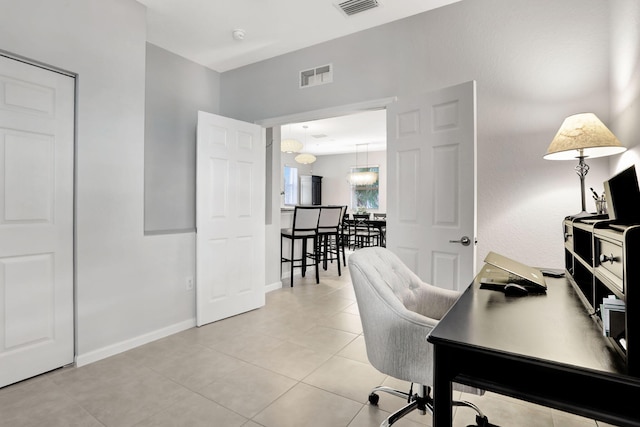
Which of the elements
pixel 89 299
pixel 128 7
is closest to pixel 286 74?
pixel 128 7

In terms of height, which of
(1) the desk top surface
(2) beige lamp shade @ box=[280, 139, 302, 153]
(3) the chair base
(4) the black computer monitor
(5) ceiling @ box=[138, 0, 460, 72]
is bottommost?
(3) the chair base

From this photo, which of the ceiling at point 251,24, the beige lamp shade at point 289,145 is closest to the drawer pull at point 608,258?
the ceiling at point 251,24

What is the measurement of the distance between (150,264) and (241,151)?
1.51 meters

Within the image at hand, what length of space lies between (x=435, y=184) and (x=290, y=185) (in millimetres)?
7868

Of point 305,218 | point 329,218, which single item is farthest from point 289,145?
point 305,218

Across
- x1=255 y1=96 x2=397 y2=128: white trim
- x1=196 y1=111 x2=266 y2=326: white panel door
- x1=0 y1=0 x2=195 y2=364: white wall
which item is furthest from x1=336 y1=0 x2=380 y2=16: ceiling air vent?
x1=0 y1=0 x2=195 y2=364: white wall

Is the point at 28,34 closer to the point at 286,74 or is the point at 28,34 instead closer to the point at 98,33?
the point at 98,33

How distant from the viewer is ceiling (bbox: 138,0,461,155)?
2.78m

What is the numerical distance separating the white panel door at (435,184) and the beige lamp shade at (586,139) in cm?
60

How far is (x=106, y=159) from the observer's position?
2609 mm

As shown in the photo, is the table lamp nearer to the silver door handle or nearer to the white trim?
the silver door handle

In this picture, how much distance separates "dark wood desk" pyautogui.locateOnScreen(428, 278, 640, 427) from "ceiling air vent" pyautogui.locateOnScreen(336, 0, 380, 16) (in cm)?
A: 258

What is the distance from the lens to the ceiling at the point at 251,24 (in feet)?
9.12

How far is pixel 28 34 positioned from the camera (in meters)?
2.21
